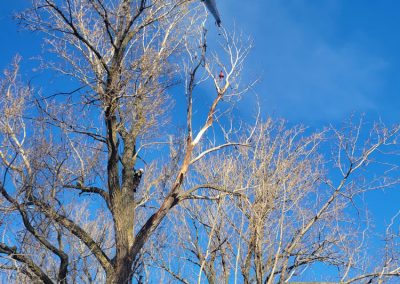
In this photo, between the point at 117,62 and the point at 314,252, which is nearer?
the point at 117,62

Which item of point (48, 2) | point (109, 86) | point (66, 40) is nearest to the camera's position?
point (48, 2)

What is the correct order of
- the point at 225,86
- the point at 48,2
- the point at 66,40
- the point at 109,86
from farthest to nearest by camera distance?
the point at 225,86 → the point at 66,40 → the point at 109,86 → the point at 48,2

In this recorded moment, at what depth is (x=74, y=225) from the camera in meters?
6.90

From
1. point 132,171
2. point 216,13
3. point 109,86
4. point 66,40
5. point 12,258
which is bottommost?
point 12,258

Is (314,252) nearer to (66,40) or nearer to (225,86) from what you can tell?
(225,86)

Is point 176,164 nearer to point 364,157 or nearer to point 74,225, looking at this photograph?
point 74,225

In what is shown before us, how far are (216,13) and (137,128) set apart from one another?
263 centimetres

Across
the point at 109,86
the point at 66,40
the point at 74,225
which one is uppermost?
the point at 66,40

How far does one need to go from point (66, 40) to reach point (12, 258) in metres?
3.80

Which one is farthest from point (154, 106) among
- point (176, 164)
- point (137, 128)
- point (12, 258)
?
point (12, 258)

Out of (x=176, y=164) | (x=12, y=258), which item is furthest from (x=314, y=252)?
(x=12, y=258)

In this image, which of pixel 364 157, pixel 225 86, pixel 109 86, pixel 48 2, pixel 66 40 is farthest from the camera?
pixel 364 157

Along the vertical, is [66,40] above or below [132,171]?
above

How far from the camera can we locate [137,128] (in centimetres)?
829
